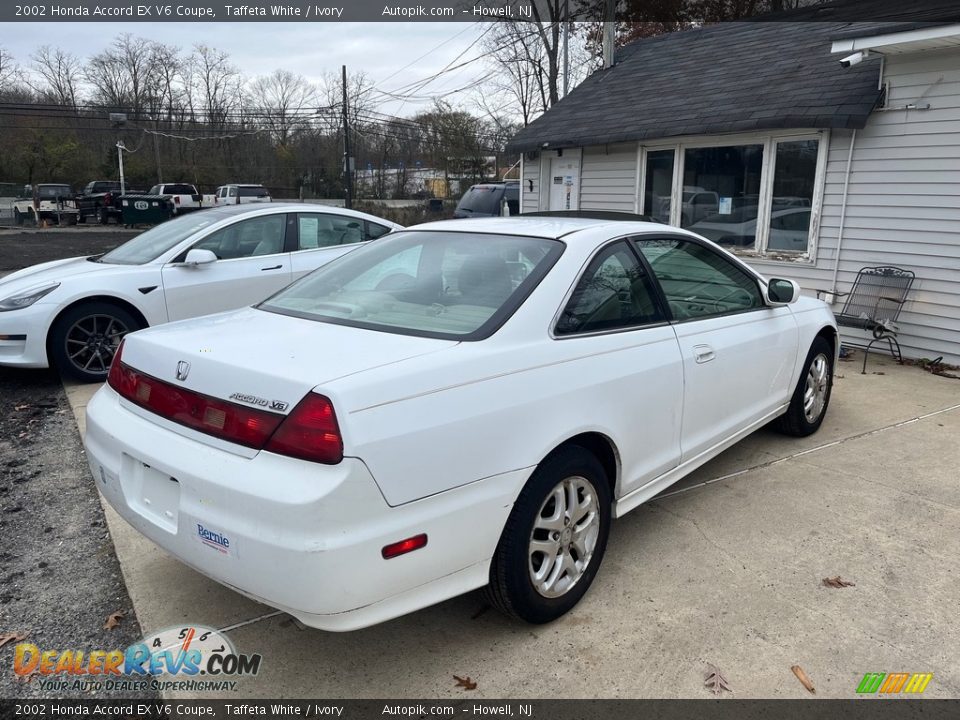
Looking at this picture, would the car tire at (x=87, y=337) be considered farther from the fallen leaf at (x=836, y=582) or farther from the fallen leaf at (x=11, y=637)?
the fallen leaf at (x=836, y=582)

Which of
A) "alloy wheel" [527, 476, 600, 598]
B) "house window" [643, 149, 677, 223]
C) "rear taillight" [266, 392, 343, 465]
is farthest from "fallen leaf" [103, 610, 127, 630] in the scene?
"house window" [643, 149, 677, 223]

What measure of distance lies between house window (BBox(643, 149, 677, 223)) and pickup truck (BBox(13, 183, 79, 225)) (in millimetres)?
31353

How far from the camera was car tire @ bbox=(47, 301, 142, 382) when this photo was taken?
5699 millimetres

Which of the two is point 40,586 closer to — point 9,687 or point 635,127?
point 9,687

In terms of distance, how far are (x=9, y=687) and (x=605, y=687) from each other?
205 centimetres

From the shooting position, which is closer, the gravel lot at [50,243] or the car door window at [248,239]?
the car door window at [248,239]

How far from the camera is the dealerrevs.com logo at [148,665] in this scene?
2381mm

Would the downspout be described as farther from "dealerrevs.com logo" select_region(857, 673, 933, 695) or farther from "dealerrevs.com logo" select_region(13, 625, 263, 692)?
"dealerrevs.com logo" select_region(13, 625, 263, 692)

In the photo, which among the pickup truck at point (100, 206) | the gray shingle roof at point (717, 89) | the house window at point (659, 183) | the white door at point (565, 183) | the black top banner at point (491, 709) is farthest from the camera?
the pickup truck at point (100, 206)

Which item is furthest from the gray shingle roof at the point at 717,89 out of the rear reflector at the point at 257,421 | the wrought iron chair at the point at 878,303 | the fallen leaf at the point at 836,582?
the rear reflector at the point at 257,421

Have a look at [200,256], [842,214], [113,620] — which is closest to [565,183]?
[842,214]

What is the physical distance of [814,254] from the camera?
7.95m

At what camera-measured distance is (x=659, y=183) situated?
9.77 m

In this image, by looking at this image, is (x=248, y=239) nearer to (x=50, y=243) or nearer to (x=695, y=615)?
(x=695, y=615)
